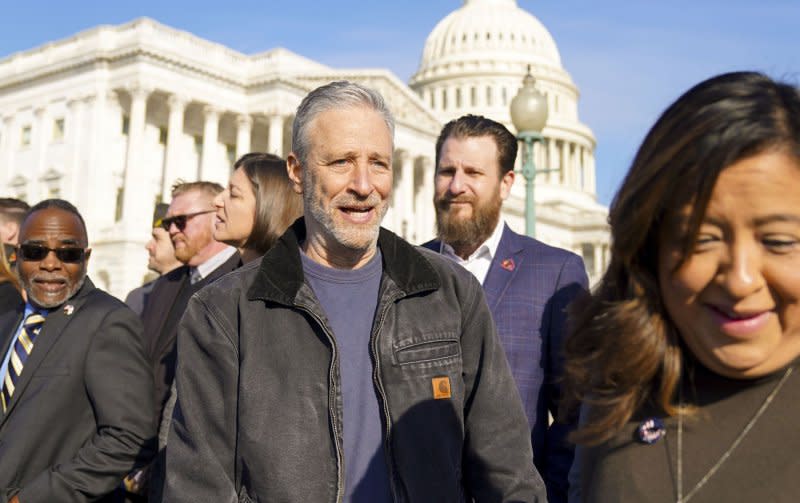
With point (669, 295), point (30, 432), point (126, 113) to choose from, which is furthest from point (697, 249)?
point (126, 113)

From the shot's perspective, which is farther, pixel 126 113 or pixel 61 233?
pixel 126 113

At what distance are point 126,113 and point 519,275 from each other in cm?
4561

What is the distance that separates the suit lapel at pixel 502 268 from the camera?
4.79 m

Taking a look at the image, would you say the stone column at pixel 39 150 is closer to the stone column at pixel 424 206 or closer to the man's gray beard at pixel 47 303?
the stone column at pixel 424 206

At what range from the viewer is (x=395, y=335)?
10.2 ft

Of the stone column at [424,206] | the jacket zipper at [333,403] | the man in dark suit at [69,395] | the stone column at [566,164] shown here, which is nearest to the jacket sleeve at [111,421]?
the man in dark suit at [69,395]

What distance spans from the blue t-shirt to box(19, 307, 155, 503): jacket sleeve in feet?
5.52

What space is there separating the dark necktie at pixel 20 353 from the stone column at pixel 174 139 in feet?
138

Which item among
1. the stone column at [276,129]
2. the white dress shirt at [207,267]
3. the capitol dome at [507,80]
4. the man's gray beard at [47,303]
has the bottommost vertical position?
the man's gray beard at [47,303]

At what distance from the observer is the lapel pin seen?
1.76 metres

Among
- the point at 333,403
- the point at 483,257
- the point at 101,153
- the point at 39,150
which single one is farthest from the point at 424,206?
the point at 333,403

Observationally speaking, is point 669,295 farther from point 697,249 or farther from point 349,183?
point 349,183

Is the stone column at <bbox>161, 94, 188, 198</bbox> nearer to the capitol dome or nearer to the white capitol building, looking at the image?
the white capitol building

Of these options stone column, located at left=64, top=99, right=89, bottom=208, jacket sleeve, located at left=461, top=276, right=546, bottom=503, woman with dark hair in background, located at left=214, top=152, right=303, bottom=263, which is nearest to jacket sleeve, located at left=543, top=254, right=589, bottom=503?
jacket sleeve, located at left=461, top=276, right=546, bottom=503
